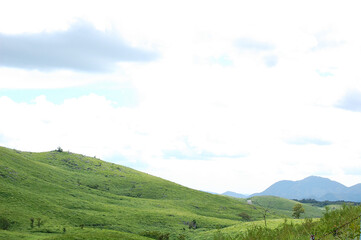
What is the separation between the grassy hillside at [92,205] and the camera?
6844 cm

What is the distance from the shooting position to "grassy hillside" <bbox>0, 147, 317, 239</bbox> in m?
68.4

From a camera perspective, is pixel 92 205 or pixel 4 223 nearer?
pixel 4 223

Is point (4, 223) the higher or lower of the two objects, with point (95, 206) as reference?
lower

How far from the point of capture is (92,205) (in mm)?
100500

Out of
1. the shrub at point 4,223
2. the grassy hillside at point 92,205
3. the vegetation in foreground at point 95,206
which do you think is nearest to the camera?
the shrub at point 4,223

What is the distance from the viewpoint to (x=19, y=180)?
98.8 metres

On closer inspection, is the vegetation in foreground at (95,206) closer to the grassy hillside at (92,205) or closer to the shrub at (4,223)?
the grassy hillside at (92,205)

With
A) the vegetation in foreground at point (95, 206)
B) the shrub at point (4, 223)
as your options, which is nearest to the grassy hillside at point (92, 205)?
the vegetation in foreground at point (95, 206)

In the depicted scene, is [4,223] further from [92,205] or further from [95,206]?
[95,206]

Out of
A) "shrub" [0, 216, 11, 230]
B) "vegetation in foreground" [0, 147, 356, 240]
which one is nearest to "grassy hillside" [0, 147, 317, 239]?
"vegetation in foreground" [0, 147, 356, 240]

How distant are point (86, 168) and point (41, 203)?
78970 millimetres

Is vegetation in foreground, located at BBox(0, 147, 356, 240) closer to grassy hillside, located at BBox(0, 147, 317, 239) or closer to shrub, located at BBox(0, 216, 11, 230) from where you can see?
grassy hillside, located at BBox(0, 147, 317, 239)

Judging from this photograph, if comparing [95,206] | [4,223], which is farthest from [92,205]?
[4,223]

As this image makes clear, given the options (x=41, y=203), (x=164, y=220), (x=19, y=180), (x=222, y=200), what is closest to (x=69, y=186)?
(x=19, y=180)
